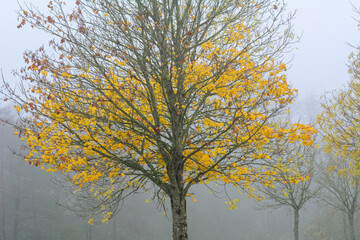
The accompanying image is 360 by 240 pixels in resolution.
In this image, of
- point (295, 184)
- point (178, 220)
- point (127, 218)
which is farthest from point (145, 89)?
point (127, 218)

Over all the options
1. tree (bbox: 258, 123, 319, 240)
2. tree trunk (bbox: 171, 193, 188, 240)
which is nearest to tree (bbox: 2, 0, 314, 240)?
tree trunk (bbox: 171, 193, 188, 240)

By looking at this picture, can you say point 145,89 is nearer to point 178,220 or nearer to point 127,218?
point 178,220

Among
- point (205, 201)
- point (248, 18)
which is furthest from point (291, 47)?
point (205, 201)

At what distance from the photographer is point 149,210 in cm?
3581

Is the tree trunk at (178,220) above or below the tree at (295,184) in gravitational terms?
below

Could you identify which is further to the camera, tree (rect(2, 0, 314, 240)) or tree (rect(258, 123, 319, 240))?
tree (rect(258, 123, 319, 240))

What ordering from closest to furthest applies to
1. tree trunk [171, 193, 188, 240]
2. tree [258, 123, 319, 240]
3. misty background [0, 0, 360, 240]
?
tree trunk [171, 193, 188, 240], tree [258, 123, 319, 240], misty background [0, 0, 360, 240]

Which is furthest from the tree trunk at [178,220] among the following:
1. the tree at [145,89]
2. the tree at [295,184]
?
the tree at [295,184]

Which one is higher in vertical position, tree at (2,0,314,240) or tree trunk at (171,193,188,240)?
tree at (2,0,314,240)

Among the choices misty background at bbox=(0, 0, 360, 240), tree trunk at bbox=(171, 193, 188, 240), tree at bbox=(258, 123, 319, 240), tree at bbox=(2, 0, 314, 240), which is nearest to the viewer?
tree at bbox=(2, 0, 314, 240)

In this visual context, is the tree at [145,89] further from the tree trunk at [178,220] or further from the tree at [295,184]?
the tree at [295,184]

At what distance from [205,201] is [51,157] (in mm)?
37477

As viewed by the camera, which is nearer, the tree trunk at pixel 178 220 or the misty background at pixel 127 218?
the tree trunk at pixel 178 220

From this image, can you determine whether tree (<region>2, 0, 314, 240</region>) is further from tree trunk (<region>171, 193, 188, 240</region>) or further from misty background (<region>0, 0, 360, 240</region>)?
misty background (<region>0, 0, 360, 240</region>)
